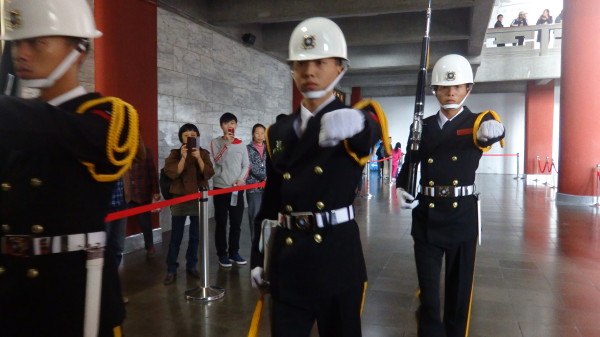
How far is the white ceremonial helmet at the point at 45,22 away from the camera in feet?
4.75

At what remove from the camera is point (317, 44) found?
1.96 metres

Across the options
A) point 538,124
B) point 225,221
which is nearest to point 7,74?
point 225,221

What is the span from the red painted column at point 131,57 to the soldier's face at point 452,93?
414 centimetres

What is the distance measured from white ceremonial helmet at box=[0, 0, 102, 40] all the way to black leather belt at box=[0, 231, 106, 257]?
0.61 m

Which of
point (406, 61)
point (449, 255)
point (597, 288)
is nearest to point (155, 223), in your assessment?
point (449, 255)

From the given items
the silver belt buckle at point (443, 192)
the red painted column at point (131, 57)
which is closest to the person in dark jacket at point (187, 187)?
the red painted column at point (131, 57)

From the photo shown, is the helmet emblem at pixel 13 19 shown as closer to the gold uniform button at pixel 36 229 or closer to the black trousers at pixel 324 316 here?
the gold uniform button at pixel 36 229

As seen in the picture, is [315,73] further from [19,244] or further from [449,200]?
[449,200]


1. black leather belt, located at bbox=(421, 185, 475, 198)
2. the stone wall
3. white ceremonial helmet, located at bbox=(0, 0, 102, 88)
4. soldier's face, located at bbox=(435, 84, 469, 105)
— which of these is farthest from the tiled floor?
white ceremonial helmet, located at bbox=(0, 0, 102, 88)

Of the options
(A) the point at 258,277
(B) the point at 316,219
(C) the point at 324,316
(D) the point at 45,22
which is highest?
(D) the point at 45,22

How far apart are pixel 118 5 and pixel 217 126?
10.6 ft

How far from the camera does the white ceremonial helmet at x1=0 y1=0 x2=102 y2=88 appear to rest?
4.75 ft

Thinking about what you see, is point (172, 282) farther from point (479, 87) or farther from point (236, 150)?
point (479, 87)

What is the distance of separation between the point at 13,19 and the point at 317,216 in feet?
4.06
